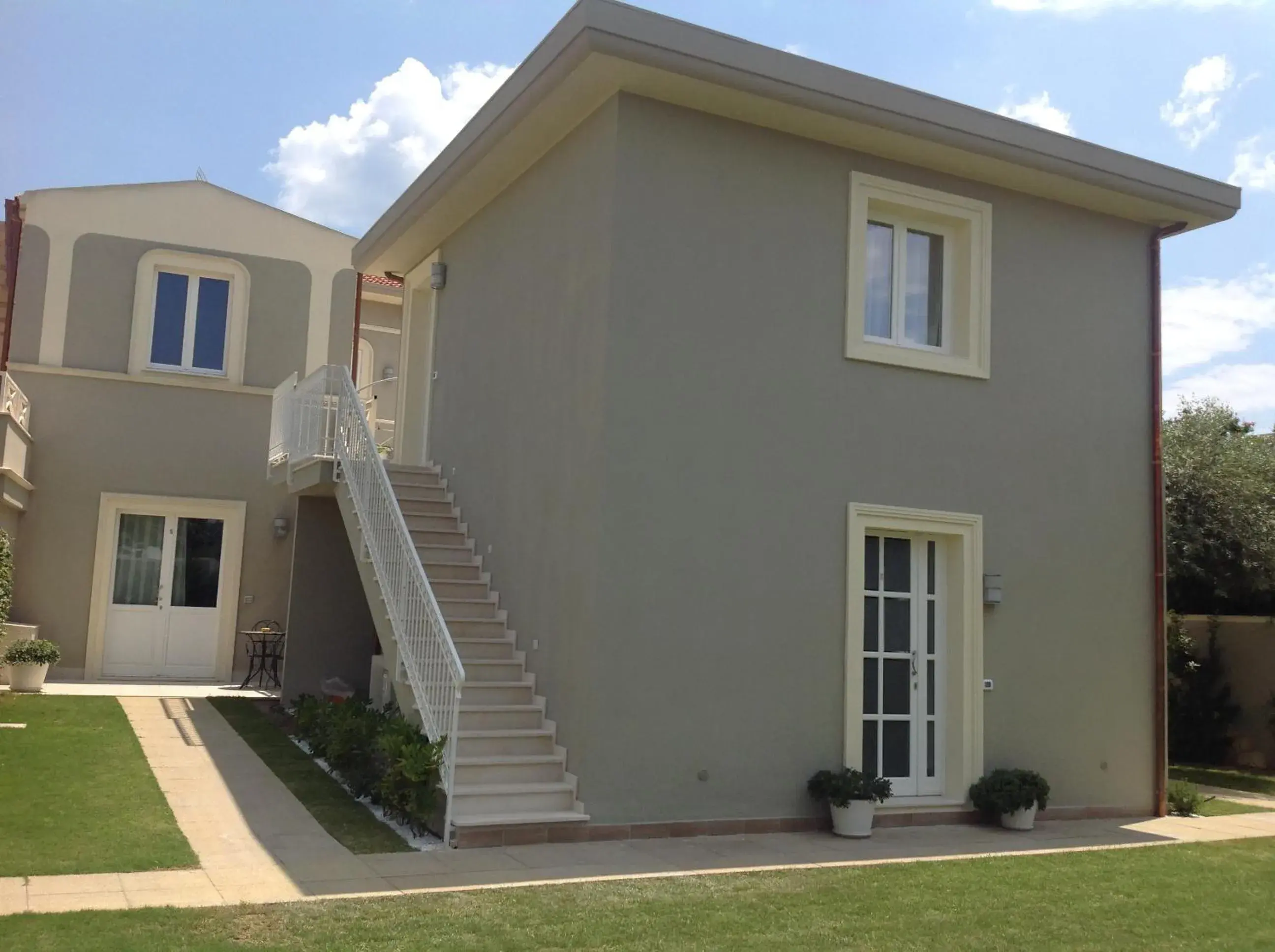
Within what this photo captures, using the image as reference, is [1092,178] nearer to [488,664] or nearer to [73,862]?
[488,664]

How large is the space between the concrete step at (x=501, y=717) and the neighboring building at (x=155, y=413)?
310 inches

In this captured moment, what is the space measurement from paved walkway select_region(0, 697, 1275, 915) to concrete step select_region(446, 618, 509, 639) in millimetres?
1735

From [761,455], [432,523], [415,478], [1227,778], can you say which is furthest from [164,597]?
[1227,778]

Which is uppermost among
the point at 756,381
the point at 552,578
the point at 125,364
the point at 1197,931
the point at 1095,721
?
the point at 125,364

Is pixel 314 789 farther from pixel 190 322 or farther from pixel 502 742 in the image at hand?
pixel 190 322

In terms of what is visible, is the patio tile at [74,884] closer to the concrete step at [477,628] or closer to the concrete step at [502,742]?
the concrete step at [502,742]

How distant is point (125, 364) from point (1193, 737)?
1432 centimetres

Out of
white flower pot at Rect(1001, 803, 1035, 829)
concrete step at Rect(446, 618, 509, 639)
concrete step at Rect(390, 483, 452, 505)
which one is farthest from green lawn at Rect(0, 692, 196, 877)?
white flower pot at Rect(1001, 803, 1035, 829)

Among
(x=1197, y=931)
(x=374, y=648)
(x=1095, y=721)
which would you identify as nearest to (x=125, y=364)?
(x=374, y=648)

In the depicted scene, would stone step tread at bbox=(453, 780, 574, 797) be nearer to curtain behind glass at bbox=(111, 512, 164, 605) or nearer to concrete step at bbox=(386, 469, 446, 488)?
concrete step at bbox=(386, 469, 446, 488)

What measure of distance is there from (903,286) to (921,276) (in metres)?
0.27

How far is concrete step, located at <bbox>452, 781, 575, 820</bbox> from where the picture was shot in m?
7.50

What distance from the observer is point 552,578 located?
8.71m

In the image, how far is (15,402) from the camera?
1386 centimetres
